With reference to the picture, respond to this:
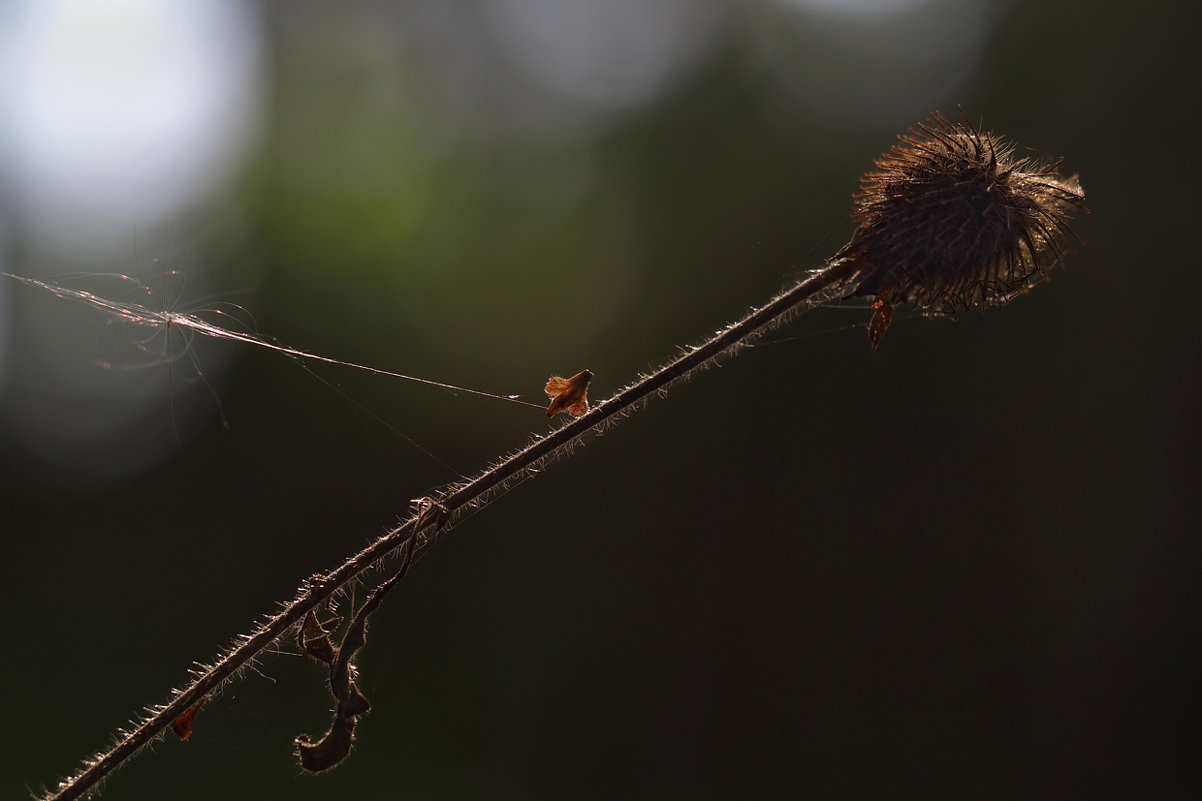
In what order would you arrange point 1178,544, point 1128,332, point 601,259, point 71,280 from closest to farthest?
point 71,280
point 1178,544
point 1128,332
point 601,259

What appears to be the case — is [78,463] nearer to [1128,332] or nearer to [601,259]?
[601,259]

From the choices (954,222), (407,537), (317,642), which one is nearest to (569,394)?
(407,537)

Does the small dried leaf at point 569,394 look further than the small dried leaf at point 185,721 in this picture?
Yes

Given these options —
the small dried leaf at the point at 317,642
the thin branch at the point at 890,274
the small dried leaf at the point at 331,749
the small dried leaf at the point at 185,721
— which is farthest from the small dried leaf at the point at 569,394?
the small dried leaf at the point at 185,721

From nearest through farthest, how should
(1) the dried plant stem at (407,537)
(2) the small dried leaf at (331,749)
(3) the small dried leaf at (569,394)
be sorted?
(1) the dried plant stem at (407,537), (2) the small dried leaf at (331,749), (3) the small dried leaf at (569,394)

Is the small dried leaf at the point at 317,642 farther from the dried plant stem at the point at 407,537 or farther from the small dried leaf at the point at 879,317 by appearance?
the small dried leaf at the point at 879,317

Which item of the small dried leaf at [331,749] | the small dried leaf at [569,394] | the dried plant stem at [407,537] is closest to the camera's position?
the dried plant stem at [407,537]

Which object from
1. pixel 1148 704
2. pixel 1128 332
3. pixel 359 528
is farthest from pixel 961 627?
pixel 359 528
